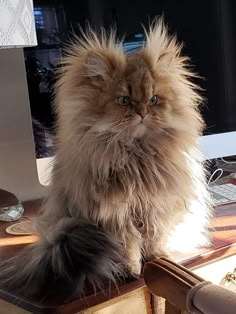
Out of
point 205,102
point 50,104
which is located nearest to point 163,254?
point 50,104

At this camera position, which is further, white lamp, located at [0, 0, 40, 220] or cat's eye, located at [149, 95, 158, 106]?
white lamp, located at [0, 0, 40, 220]

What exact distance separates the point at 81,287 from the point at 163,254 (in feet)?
0.61

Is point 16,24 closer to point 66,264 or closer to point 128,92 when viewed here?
point 128,92

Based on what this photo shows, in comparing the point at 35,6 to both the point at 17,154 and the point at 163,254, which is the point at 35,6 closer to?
the point at 17,154

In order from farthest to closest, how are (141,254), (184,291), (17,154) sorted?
(17,154) → (141,254) → (184,291)

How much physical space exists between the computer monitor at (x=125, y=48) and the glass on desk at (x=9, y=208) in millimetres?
109

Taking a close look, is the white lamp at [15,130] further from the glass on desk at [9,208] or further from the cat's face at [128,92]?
the cat's face at [128,92]

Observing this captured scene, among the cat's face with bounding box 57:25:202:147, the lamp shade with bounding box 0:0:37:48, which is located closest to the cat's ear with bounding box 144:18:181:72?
the cat's face with bounding box 57:25:202:147

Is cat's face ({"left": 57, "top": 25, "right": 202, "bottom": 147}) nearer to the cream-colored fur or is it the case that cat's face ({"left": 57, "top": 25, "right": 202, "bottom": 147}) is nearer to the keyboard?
the cream-colored fur

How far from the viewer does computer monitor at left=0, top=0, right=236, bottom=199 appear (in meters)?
1.31

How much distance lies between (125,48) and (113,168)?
499 mm

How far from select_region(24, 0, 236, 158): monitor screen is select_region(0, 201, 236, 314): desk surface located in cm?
29

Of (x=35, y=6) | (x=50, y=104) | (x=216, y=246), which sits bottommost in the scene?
(x=216, y=246)

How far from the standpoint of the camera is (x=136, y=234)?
0.91 metres
